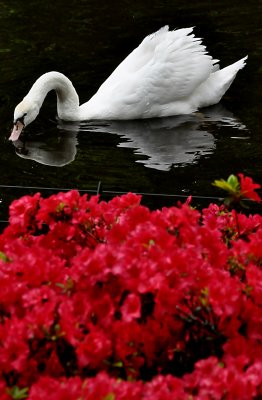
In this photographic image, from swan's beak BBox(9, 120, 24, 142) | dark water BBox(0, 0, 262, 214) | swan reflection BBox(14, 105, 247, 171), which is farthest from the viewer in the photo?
swan's beak BBox(9, 120, 24, 142)

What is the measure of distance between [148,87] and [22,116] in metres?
1.25

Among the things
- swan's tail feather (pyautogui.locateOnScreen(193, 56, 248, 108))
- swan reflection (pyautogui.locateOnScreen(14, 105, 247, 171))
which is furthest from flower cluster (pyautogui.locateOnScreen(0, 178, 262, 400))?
swan's tail feather (pyautogui.locateOnScreen(193, 56, 248, 108))

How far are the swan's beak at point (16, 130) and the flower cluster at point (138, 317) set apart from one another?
5222 millimetres

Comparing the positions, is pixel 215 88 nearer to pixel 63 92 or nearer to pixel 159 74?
pixel 159 74

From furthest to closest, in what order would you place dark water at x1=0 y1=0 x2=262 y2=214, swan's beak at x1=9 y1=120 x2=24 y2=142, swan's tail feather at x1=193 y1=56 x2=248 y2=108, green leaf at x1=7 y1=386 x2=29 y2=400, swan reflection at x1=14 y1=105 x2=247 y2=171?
swan's tail feather at x1=193 y1=56 x2=248 y2=108 → swan's beak at x1=9 y1=120 x2=24 y2=142 → swan reflection at x1=14 y1=105 x2=247 y2=171 → dark water at x1=0 y1=0 x2=262 y2=214 → green leaf at x1=7 y1=386 x2=29 y2=400

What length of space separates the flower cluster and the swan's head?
17.2 feet

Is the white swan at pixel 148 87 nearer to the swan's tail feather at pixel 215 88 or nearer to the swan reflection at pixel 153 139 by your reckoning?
the swan's tail feather at pixel 215 88

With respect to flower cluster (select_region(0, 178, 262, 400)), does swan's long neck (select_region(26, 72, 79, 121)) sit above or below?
below

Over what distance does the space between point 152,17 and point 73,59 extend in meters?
2.19

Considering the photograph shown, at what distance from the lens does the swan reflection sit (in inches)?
300

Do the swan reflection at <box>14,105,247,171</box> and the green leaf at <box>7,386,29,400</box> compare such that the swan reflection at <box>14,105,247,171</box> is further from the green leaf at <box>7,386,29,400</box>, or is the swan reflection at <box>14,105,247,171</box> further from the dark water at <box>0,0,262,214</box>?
the green leaf at <box>7,386,29,400</box>

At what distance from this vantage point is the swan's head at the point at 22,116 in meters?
8.13

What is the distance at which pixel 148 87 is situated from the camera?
8.46 m

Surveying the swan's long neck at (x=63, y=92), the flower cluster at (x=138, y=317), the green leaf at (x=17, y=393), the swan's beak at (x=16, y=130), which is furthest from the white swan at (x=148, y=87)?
the green leaf at (x=17, y=393)
